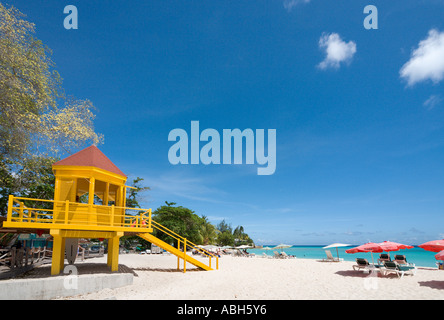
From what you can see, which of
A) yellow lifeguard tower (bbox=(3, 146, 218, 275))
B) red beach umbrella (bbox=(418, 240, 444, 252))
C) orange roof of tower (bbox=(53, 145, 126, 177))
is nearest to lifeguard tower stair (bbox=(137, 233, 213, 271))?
yellow lifeguard tower (bbox=(3, 146, 218, 275))

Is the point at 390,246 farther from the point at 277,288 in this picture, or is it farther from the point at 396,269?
the point at 277,288

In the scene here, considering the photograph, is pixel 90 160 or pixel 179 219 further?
pixel 179 219

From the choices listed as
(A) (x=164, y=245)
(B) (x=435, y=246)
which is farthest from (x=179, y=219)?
(B) (x=435, y=246)

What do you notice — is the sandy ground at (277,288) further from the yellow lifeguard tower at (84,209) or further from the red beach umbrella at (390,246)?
the yellow lifeguard tower at (84,209)

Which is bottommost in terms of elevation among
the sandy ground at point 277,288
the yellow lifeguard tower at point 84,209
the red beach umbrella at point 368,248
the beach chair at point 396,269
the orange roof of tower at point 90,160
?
the sandy ground at point 277,288

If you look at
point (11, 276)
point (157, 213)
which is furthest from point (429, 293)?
point (157, 213)

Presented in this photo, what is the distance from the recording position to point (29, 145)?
17.0 metres

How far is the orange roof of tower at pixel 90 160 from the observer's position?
587 inches

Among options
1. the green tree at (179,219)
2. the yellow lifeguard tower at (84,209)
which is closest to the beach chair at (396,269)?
the yellow lifeguard tower at (84,209)

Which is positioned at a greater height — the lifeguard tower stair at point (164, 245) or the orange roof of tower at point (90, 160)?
the orange roof of tower at point (90, 160)

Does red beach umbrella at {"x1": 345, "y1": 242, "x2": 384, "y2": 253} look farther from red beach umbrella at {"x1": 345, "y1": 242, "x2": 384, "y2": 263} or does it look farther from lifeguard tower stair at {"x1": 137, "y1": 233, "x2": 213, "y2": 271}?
lifeguard tower stair at {"x1": 137, "y1": 233, "x2": 213, "y2": 271}

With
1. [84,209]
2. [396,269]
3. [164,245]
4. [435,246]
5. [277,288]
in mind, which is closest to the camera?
[277,288]

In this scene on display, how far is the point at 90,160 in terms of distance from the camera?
15.0 meters
